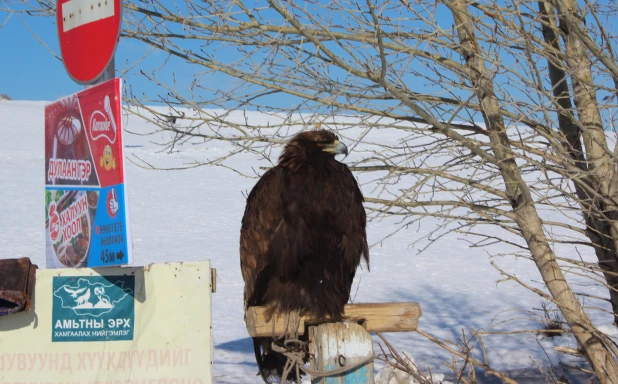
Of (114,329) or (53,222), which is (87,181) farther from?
(114,329)

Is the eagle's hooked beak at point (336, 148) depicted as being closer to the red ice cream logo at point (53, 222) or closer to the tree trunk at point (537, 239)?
the tree trunk at point (537, 239)

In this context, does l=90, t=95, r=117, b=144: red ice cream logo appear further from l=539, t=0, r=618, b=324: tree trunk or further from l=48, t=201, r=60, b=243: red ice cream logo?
l=539, t=0, r=618, b=324: tree trunk

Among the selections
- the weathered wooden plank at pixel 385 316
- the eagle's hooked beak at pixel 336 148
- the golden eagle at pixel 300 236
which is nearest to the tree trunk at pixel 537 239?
the eagle's hooked beak at pixel 336 148

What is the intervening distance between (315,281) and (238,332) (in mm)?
5011

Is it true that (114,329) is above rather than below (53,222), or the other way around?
below

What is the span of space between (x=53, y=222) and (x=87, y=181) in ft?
1.14

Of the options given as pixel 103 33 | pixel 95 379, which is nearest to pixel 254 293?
pixel 95 379

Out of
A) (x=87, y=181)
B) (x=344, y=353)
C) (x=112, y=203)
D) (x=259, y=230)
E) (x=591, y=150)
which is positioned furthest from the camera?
(x=591, y=150)

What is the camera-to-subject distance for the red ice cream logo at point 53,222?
2.76 meters

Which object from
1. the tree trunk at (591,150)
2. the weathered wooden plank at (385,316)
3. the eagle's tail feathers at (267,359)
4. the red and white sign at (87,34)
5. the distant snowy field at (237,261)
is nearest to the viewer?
the red and white sign at (87,34)

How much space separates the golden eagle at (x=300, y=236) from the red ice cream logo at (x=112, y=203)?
1.08 m

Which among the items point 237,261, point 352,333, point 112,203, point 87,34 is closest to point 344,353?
point 352,333

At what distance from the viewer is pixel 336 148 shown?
3.69 meters

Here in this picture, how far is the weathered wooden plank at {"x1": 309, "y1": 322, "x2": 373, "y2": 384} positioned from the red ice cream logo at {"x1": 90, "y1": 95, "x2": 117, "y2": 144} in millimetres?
1074
